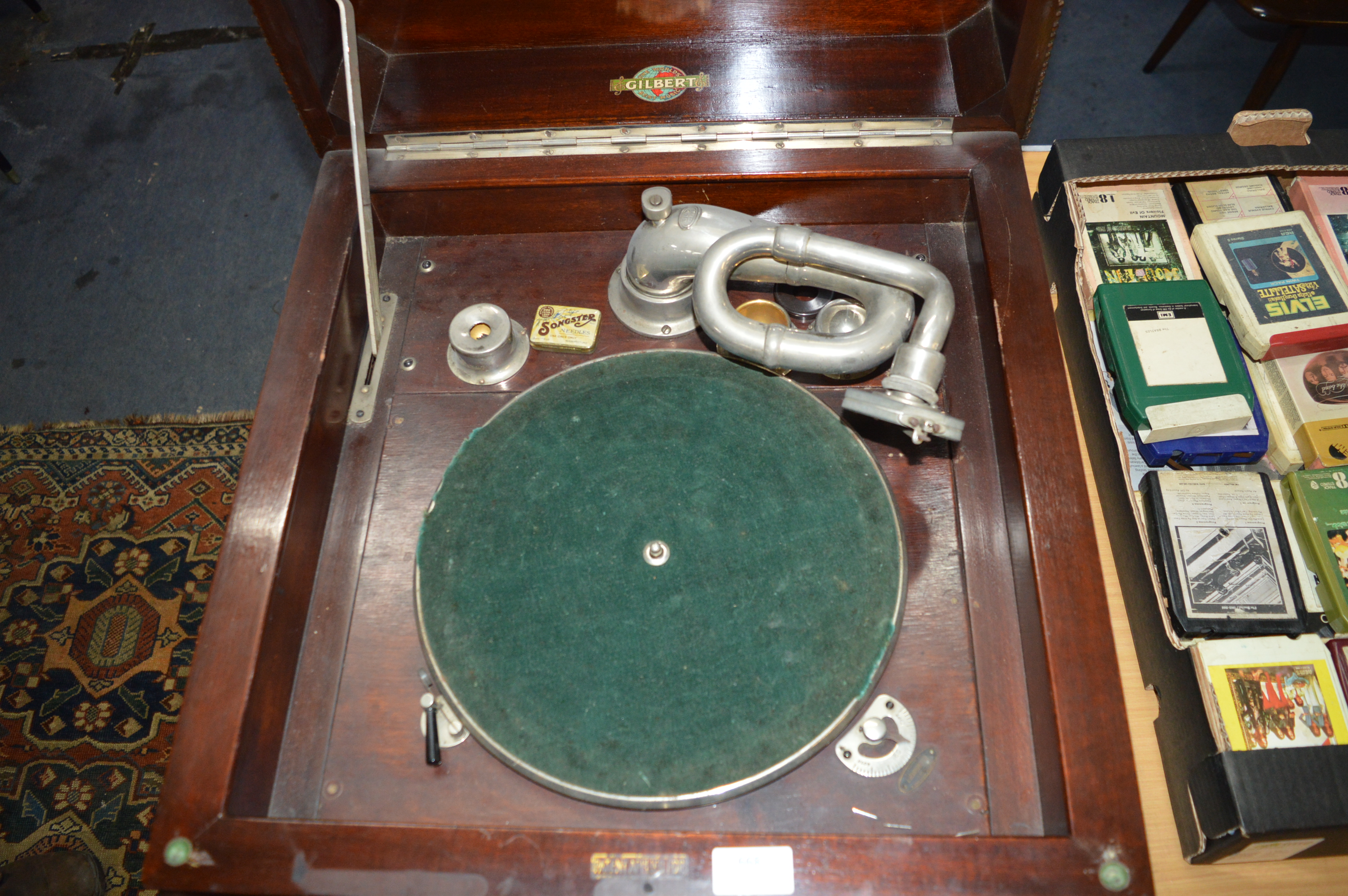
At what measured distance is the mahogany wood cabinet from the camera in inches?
32.9

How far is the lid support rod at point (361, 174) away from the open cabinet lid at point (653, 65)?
83mm

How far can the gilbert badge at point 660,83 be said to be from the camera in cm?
130

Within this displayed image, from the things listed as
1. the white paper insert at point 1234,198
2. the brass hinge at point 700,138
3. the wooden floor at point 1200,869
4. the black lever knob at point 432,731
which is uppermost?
the brass hinge at point 700,138

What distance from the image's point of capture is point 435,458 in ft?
3.72

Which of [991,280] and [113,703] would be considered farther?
[113,703]

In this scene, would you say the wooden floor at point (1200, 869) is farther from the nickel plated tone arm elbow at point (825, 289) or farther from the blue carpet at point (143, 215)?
the blue carpet at point (143, 215)

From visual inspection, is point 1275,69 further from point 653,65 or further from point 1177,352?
point 653,65

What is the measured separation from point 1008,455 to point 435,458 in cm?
73

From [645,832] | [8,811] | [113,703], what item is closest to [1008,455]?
[645,832]

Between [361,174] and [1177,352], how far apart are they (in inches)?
44.5

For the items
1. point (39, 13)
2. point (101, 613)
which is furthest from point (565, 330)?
point (39, 13)

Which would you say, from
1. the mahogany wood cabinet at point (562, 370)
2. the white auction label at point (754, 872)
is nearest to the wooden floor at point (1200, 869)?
the mahogany wood cabinet at point (562, 370)

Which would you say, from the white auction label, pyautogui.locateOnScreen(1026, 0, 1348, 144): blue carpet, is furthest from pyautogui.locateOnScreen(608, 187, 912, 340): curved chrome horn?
pyautogui.locateOnScreen(1026, 0, 1348, 144): blue carpet

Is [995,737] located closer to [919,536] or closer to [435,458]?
[919,536]
